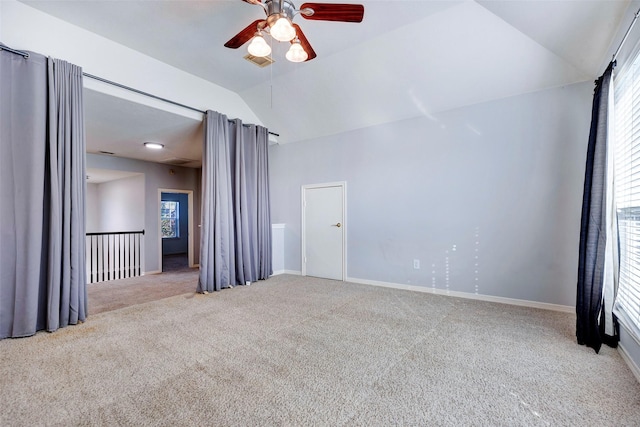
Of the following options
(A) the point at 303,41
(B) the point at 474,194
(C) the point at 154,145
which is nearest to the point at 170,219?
(C) the point at 154,145

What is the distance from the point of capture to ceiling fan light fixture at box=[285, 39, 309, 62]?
89.2 inches

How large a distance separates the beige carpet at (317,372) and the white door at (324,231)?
173 centimetres

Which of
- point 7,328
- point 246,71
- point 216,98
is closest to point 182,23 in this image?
point 246,71

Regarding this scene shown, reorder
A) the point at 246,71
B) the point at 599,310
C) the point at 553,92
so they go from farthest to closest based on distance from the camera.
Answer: the point at 246,71
the point at 553,92
the point at 599,310

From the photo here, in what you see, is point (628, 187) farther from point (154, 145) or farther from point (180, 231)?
point (180, 231)

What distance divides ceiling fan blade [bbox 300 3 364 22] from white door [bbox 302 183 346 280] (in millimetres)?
2795

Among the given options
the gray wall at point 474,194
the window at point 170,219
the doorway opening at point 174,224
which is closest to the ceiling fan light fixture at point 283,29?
the gray wall at point 474,194

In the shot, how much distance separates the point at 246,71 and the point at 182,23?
105 centimetres

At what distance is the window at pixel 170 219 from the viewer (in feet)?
31.2

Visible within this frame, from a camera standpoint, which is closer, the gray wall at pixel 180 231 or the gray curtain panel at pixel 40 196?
the gray curtain panel at pixel 40 196

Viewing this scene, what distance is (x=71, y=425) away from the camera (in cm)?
141

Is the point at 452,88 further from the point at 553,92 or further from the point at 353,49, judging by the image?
the point at 353,49

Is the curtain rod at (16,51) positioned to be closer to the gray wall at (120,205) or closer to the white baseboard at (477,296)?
the gray wall at (120,205)

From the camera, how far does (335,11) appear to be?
199 cm
